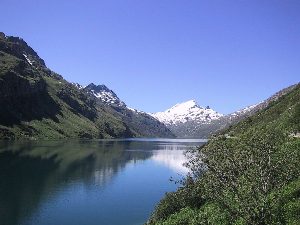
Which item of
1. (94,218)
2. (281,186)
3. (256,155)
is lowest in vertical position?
(94,218)

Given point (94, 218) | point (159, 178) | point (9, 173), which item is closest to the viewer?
point (94, 218)

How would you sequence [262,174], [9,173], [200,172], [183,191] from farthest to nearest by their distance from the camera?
[9,173], [200,172], [183,191], [262,174]

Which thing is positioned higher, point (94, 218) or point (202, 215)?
point (202, 215)

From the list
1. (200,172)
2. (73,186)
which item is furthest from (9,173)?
(200,172)

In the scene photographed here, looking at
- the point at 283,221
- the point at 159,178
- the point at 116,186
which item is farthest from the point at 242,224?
the point at 159,178

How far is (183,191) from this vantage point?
185ft

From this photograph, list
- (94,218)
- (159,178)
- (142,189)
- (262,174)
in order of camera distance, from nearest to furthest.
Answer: (262,174), (94,218), (142,189), (159,178)

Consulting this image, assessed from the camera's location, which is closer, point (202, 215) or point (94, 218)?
point (202, 215)

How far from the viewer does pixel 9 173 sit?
A: 123 meters

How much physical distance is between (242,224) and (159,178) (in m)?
107

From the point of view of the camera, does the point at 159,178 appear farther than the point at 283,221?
Yes

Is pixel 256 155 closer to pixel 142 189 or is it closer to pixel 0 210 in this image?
pixel 0 210

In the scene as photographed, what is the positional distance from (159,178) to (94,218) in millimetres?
61405

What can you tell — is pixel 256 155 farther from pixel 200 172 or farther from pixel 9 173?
pixel 9 173
